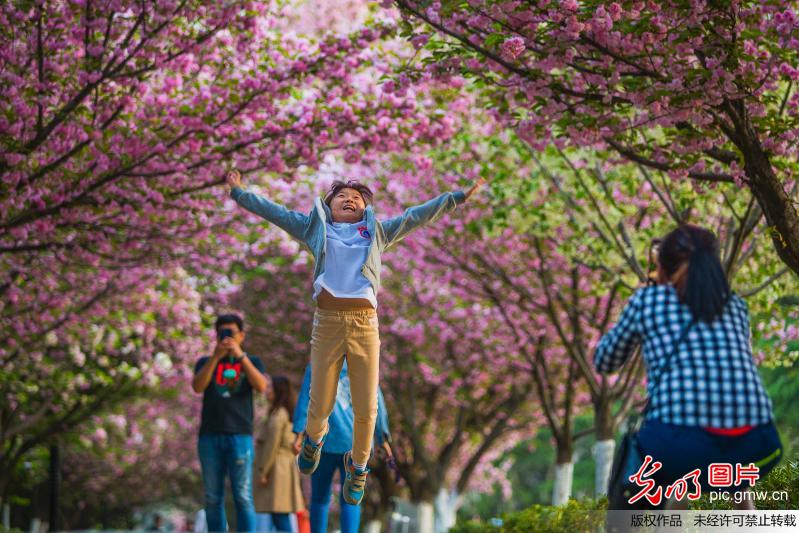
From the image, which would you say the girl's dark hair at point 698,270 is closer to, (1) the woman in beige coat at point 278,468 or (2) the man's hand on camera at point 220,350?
(2) the man's hand on camera at point 220,350

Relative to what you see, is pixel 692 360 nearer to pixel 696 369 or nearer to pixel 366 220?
pixel 696 369

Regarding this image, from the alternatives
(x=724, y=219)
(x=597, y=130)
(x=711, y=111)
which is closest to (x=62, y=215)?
(x=597, y=130)

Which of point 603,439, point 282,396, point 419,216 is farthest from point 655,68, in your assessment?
point 603,439

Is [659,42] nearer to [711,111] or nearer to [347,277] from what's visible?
[711,111]

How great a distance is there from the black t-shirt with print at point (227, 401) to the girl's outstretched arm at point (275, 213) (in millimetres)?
2688

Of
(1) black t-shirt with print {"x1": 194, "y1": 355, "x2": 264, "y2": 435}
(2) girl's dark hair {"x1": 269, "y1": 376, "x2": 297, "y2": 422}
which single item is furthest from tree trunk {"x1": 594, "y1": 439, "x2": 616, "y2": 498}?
(1) black t-shirt with print {"x1": 194, "y1": 355, "x2": 264, "y2": 435}

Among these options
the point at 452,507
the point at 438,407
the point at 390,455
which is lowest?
the point at 390,455

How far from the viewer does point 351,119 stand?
11398 mm

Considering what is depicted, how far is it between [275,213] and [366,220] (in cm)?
56

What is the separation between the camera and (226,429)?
348 inches

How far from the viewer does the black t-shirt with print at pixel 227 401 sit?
349 inches

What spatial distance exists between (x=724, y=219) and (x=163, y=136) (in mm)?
6851

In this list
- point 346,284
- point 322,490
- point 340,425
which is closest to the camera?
point 346,284

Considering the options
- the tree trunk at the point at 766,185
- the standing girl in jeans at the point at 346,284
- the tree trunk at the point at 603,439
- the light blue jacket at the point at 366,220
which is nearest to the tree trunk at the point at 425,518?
the tree trunk at the point at 603,439
